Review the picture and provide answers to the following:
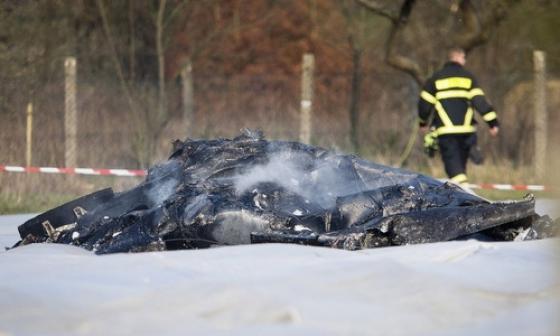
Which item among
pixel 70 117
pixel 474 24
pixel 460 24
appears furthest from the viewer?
pixel 460 24

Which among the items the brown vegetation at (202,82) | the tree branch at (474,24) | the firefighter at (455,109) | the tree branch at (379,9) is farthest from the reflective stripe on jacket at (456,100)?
the tree branch at (379,9)

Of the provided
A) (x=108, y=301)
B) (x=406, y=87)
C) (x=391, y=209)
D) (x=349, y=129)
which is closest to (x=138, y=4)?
(x=349, y=129)

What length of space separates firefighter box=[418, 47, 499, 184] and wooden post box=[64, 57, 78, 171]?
5.22m

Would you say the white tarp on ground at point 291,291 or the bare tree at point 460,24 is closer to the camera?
the white tarp on ground at point 291,291

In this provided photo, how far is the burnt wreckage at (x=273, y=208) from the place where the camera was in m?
6.86

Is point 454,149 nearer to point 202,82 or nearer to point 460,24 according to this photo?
point 202,82

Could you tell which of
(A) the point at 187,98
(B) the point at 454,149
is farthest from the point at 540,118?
(A) the point at 187,98

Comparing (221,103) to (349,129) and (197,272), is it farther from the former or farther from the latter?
(197,272)

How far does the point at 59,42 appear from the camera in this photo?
16.0m

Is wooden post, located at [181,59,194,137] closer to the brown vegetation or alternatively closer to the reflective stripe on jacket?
the brown vegetation

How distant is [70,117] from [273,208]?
801cm

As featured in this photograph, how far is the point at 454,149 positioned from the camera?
1165 centimetres

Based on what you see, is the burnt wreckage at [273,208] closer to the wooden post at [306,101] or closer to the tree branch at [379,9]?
the wooden post at [306,101]

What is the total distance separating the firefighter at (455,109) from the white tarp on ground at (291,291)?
511cm
